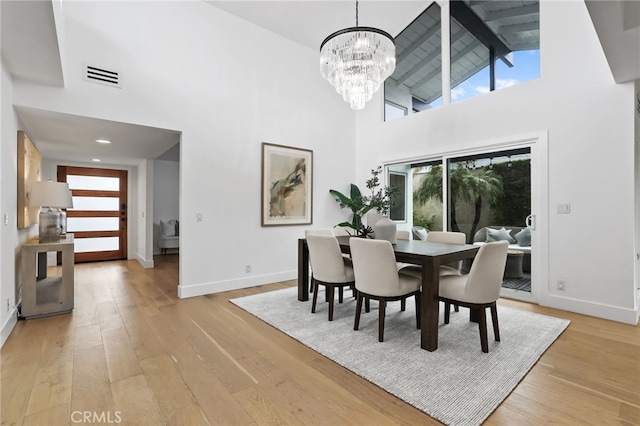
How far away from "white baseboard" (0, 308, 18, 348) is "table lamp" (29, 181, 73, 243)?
79 centimetres

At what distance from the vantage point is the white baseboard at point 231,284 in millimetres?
3939

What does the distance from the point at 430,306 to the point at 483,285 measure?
447 millimetres

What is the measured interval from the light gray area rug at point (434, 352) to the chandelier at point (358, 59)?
7.98 feet

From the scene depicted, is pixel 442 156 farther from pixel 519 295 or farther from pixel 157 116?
pixel 157 116

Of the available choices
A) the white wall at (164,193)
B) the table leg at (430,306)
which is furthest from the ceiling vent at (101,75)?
the white wall at (164,193)

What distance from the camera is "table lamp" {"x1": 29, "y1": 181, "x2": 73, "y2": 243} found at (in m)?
3.27

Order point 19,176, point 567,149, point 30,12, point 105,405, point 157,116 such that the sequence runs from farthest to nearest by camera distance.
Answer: point 157,116
point 567,149
point 19,176
point 30,12
point 105,405

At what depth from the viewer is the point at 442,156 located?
468cm

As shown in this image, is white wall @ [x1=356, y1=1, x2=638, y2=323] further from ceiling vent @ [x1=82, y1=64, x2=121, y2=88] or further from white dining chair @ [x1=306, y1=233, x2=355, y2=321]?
ceiling vent @ [x1=82, y1=64, x2=121, y2=88]

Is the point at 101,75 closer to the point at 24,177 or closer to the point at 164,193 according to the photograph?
the point at 24,177

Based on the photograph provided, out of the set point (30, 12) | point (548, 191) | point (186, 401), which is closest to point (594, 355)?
point (548, 191)

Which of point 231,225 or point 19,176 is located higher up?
point 19,176

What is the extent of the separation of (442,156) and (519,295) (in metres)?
2.23

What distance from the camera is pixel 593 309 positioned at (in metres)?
3.27
